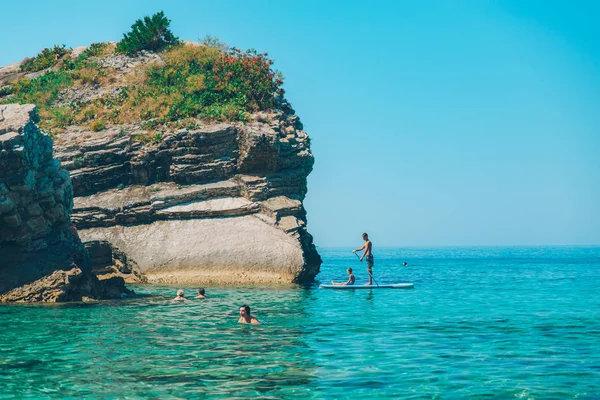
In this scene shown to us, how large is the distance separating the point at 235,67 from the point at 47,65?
20.3m

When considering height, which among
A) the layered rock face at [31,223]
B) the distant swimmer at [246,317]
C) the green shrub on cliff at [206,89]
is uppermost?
the green shrub on cliff at [206,89]

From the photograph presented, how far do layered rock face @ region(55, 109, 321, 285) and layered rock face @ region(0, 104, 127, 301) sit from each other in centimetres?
689

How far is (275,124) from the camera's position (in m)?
41.2

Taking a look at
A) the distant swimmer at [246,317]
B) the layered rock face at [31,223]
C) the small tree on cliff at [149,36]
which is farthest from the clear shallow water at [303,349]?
the small tree on cliff at [149,36]

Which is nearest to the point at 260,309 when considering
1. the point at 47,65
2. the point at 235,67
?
the point at 235,67

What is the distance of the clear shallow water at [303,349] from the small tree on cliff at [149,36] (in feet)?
99.0

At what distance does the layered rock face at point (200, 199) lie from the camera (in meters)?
35.6

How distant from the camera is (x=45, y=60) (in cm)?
5691

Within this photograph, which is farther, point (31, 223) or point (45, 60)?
point (45, 60)

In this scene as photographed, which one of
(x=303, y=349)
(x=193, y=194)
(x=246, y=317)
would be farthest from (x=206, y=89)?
(x=303, y=349)

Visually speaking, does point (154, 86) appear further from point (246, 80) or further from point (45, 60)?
point (45, 60)

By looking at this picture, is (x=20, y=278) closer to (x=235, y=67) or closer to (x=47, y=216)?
(x=47, y=216)

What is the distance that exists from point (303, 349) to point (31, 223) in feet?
52.1

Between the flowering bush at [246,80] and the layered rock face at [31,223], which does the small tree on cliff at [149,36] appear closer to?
the flowering bush at [246,80]
